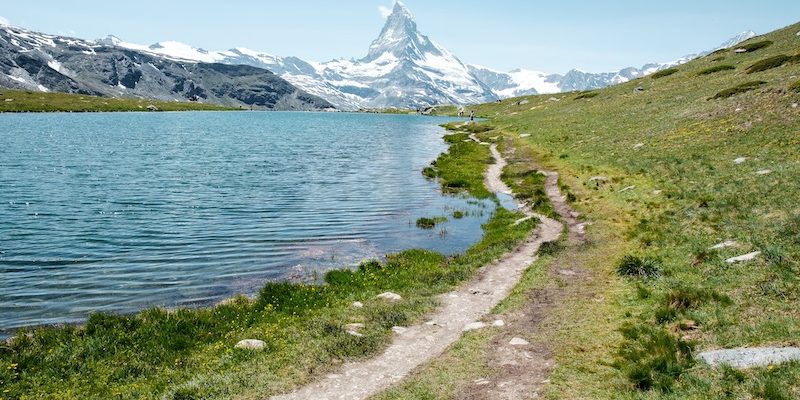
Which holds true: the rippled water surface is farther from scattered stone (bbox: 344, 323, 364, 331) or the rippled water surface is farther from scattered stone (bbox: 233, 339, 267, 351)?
scattered stone (bbox: 344, 323, 364, 331)

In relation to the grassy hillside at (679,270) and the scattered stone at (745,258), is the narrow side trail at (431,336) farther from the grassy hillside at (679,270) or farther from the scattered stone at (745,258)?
the scattered stone at (745,258)

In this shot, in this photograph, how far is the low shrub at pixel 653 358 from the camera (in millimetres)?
13203

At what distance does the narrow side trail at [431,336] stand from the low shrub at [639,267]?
195 inches

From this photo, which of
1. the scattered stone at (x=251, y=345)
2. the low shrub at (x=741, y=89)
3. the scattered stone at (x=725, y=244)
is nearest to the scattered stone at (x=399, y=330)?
the scattered stone at (x=251, y=345)

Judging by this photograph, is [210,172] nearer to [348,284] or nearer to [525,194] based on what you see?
[525,194]

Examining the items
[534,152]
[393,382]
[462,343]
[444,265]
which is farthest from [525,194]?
[393,382]

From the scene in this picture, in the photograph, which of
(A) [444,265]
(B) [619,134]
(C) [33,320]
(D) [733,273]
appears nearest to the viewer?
(D) [733,273]

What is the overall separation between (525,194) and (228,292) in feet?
101

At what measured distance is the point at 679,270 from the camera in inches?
837

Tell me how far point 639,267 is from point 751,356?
9.31m

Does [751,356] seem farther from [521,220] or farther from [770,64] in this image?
[770,64]

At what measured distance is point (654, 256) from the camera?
23828 millimetres

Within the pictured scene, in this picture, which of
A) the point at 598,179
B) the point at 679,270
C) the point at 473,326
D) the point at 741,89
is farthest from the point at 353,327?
the point at 741,89

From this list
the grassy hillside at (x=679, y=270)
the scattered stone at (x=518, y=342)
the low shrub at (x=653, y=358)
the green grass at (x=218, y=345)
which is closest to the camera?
the low shrub at (x=653, y=358)
